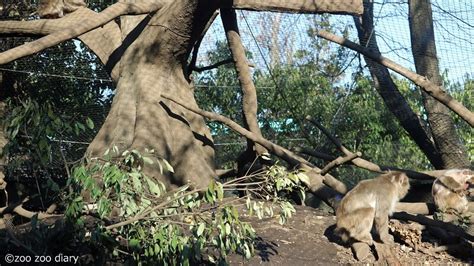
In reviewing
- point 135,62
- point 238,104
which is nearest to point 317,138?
point 238,104

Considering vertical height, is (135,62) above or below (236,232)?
above

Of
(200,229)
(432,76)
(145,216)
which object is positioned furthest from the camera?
(432,76)

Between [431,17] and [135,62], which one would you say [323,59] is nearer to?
[431,17]

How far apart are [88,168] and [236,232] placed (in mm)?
1140

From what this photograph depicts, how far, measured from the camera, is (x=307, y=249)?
6.76 metres

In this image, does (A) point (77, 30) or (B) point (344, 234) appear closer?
(B) point (344, 234)

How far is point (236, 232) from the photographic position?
15.6 feet

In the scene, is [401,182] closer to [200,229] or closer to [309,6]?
[309,6]

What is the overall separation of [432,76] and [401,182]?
7.01 feet

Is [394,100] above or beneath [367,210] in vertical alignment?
above

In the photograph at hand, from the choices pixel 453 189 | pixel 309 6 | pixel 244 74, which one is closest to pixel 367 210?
pixel 453 189

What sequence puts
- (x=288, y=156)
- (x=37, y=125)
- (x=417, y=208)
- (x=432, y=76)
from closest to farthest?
(x=37, y=125) → (x=417, y=208) → (x=288, y=156) → (x=432, y=76)

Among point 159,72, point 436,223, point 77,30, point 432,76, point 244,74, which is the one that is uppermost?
point 432,76

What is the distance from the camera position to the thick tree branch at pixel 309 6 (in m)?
7.54
